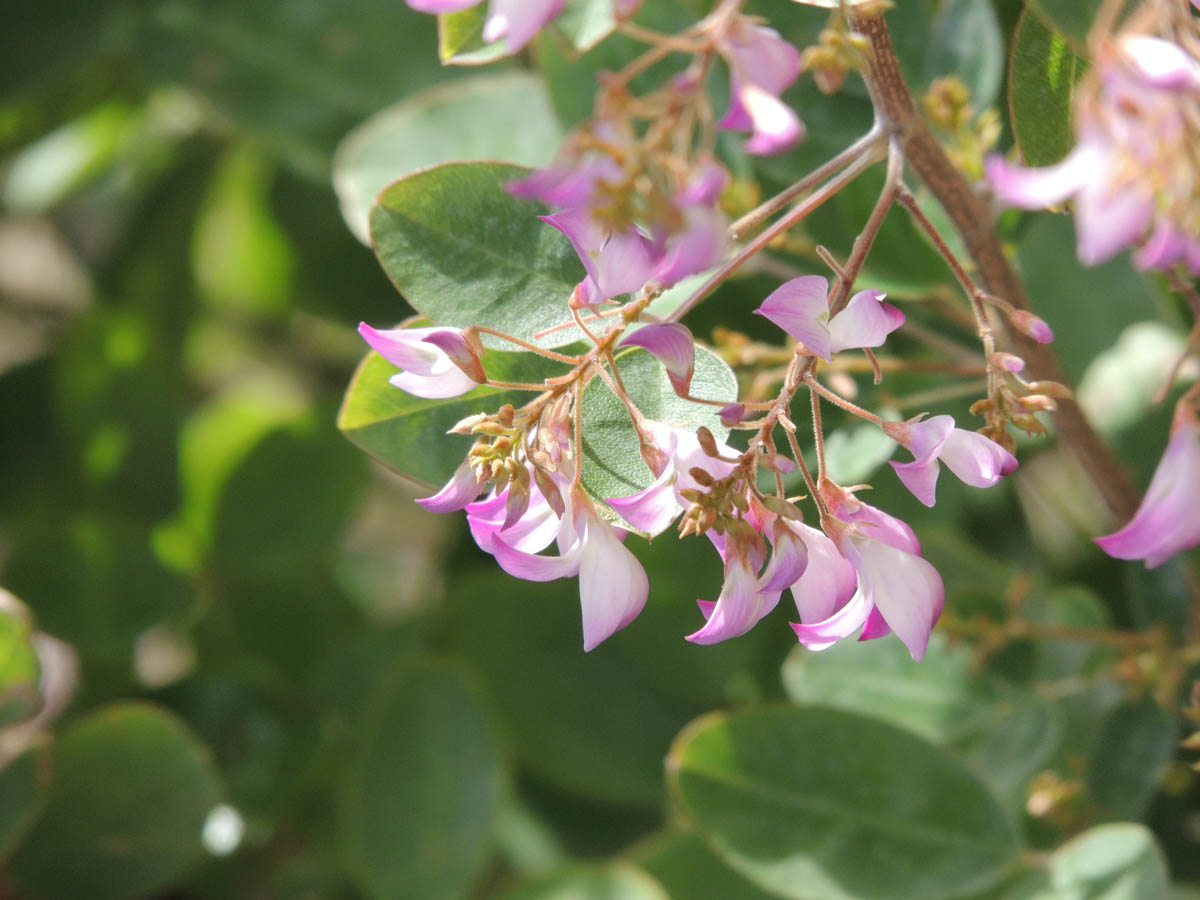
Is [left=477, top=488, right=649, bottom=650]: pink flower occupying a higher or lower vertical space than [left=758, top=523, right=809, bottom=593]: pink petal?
lower

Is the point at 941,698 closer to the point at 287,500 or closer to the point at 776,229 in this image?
the point at 776,229

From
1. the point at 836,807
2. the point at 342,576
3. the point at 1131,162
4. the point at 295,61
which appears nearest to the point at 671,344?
the point at 1131,162

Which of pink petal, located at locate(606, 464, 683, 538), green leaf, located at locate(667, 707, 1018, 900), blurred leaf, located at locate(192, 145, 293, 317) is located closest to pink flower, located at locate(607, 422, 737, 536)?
pink petal, located at locate(606, 464, 683, 538)

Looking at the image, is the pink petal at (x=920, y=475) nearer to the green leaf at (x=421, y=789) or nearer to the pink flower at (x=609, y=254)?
the pink flower at (x=609, y=254)

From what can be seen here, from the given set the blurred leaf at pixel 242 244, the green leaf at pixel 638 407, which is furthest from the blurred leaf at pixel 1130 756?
the blurred leaf at pixel 242 244

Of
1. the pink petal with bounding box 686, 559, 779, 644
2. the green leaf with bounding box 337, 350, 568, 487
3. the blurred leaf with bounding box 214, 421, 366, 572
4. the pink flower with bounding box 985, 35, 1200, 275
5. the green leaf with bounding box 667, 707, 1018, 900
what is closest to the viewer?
the pink flower with bounding box 985, 35, 1200, 275

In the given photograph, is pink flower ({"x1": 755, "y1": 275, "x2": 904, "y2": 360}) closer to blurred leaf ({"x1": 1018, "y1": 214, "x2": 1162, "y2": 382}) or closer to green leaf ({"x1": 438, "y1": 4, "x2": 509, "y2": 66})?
green leaf ({"x1": 438, "y1": 4, "x2": 509, "y2": 66})

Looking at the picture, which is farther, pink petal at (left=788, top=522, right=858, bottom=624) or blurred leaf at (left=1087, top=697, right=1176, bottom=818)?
blurred leaf at (left=1087, top=697, right=1176, bottom=818)

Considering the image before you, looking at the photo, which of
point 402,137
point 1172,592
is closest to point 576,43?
point 402,137
